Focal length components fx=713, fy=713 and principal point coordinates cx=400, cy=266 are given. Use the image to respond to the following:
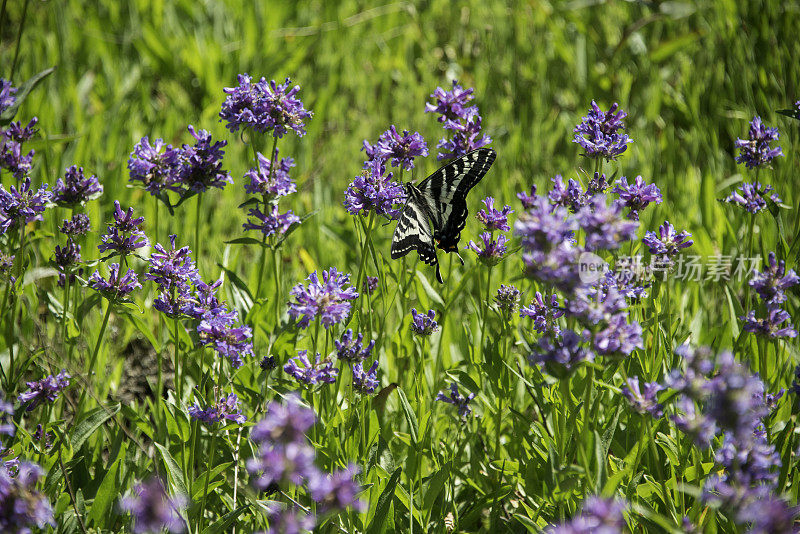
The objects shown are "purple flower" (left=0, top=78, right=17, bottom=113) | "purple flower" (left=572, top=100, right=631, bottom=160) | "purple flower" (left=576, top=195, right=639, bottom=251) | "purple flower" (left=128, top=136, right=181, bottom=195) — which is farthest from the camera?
"purple flower" (left=0, top=78, right=17, bottom=113)

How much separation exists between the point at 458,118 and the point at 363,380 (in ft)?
3.40

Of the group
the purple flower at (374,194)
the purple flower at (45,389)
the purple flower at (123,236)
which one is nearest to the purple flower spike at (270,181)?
the purple flower at (374,194)

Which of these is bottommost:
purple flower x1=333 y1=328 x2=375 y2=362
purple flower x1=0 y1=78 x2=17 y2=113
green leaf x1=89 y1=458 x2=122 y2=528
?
green leaf x1=89 y1=458 x2=122 y2=528

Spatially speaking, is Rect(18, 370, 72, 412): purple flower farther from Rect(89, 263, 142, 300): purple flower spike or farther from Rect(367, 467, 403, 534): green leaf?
Rect(367, 467, 403, 534): green leaf

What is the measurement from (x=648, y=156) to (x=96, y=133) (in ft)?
11.3

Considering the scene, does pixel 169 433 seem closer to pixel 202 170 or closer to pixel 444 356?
pixel 202 170

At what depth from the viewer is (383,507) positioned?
2082 mm

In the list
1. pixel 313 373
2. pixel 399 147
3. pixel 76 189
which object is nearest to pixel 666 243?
pixel 399 147

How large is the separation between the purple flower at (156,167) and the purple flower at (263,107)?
0.23 meters

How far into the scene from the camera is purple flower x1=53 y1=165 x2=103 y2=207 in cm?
252

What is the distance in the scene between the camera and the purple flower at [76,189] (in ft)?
8.25

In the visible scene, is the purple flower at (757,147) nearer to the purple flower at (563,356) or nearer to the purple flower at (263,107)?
the purple flower at (563,356)

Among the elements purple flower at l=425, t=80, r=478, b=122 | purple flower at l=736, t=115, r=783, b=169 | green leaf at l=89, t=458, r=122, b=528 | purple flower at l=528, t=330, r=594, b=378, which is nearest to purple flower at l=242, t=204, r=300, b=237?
purple flower at l=425, t=80, r=478, b=122

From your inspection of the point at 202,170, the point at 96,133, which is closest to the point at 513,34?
the point at 96,133
